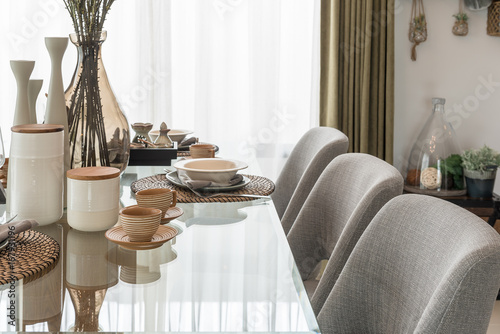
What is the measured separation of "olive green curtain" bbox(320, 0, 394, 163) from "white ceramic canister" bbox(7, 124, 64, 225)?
90.7 inches

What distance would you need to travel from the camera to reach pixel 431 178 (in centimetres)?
324

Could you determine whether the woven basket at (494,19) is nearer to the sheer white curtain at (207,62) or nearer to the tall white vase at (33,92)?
the sheer white curtain at (207,62)

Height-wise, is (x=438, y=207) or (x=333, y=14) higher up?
(x=333, y=14)

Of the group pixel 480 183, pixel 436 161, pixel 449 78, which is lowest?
pixel 480 183

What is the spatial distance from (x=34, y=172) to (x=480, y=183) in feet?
8.36

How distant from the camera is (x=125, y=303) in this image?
871 millimetres

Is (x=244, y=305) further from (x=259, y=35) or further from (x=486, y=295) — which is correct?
(x=259, y=35)

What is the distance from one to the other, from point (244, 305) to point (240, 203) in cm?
64

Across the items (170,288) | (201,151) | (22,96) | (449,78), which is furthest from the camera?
(449,78)

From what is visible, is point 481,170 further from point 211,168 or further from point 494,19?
point 211,168

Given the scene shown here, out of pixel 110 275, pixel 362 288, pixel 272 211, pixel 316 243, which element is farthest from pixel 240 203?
pixel 110 275

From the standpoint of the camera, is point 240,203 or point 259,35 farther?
point 259,35

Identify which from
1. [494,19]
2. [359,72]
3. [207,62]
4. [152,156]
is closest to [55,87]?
[152,156]

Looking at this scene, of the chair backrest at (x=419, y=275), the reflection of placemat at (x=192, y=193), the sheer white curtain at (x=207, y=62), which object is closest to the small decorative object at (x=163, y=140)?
the reflection of placemat at (x=192, y=193)
